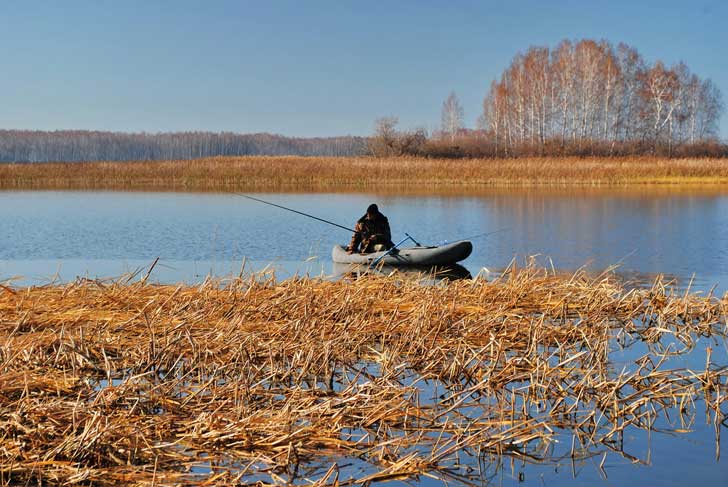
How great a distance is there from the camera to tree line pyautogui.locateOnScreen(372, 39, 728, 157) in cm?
4959

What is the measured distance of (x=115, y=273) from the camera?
12023mm

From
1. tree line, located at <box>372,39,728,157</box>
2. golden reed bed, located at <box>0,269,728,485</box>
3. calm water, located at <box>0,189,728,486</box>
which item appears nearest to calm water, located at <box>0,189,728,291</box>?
calm water, located at <box>0,189,728,486</box>

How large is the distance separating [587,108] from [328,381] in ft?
155

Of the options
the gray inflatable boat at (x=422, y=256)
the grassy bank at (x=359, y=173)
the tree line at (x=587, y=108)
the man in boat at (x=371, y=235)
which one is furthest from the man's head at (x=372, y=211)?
the tree line at (x=587, y=108)

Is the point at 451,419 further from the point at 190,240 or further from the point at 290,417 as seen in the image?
the point at 190,240

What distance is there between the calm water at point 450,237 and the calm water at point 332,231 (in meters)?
0.03

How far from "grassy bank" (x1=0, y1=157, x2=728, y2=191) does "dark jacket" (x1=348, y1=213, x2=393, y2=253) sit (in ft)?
80.3

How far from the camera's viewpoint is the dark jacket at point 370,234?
1163cm

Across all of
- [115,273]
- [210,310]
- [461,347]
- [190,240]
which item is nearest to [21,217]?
[190,240]

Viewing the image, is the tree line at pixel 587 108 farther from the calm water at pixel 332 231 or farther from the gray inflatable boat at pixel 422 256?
the gray inflatable boat at pixel 422 256

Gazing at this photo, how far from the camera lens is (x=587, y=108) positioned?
163ft

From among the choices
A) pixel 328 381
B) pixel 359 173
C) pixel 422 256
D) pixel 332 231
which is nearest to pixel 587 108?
pixel 359 173

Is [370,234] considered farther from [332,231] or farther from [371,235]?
[332,231]

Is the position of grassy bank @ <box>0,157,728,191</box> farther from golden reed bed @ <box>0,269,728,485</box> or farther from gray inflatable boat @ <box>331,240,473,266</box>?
golden reed bed @ <box>0,269,728,485</box>
